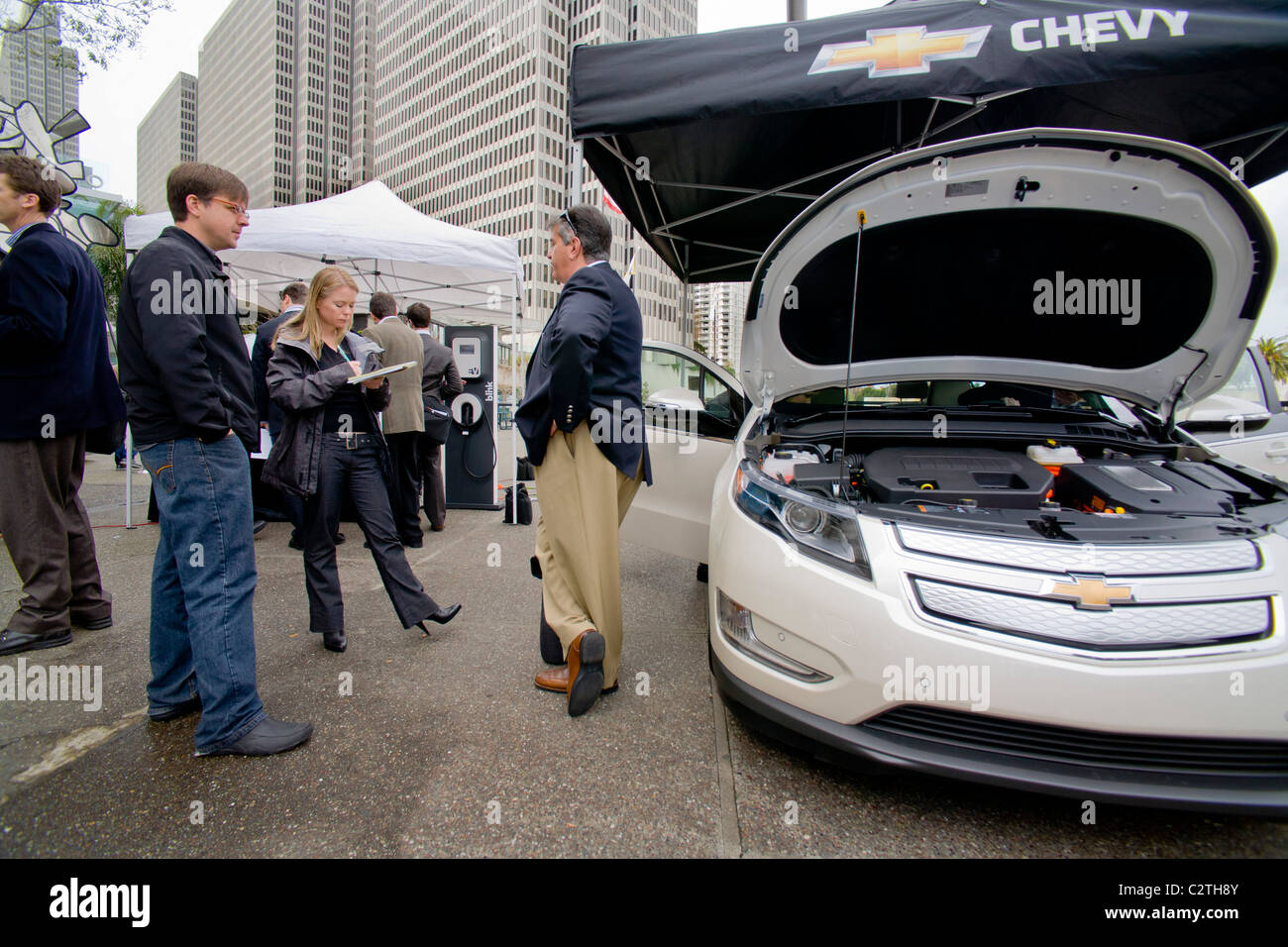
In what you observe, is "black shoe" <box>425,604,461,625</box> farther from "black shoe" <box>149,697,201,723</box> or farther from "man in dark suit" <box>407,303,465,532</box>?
"man in dark suit" <box>407,303,465,532</box>

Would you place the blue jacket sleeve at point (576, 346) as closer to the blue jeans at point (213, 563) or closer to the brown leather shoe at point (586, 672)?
the brown leather shoe at point (586, 672)

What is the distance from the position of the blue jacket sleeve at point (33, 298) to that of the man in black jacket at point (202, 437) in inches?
44.3

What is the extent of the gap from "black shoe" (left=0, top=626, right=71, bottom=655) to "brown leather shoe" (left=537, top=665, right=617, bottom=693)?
2365 mm

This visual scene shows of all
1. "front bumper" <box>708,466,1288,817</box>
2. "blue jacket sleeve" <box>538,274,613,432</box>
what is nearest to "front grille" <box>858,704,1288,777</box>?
"front bumper" <box>708,466,1288,817</box>

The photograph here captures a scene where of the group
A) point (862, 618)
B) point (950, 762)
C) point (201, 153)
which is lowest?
point (950, 762)

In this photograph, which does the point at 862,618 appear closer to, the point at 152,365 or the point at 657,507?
the point at 657,507

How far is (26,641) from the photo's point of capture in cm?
265

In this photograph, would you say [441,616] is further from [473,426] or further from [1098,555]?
[473,426]

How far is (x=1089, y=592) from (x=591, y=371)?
1.65 m

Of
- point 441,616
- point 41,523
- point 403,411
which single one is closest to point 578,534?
point 441,616

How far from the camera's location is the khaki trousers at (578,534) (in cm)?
223

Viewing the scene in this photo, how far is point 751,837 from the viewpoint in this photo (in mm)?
1574
